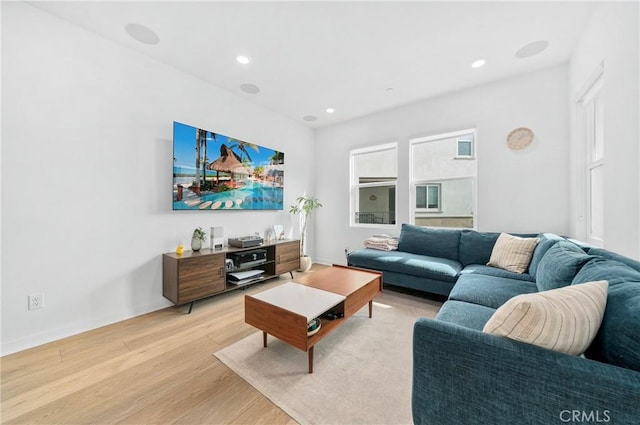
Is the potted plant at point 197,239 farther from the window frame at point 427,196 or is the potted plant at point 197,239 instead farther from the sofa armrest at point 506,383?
the window frame at point 427,196

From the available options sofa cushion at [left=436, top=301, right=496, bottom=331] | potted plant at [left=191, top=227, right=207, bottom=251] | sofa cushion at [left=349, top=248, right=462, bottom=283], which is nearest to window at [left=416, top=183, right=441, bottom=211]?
sofa cushion at [left=349, top=248, right=462, bottom=283]

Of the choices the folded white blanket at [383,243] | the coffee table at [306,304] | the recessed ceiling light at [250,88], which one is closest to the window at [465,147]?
the folded white blanket at [383,243]

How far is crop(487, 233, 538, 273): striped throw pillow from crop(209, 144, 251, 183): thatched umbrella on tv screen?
332cm

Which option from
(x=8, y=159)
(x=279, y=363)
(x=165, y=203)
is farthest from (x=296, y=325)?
(x=8, y=159)

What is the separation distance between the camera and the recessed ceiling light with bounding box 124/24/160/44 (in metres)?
2.10

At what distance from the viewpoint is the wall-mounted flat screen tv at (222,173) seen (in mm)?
2672

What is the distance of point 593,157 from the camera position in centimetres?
230

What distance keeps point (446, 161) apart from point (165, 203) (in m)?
3.86

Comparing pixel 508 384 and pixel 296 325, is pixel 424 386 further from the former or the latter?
pixel 296 325

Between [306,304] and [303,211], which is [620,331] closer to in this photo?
[306,304]

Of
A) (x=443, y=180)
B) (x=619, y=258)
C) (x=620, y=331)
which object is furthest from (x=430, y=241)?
(x=620, y=331)

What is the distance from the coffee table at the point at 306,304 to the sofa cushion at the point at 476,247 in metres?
1.30

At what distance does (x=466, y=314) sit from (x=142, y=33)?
11.8ft

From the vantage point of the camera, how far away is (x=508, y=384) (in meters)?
0.75
